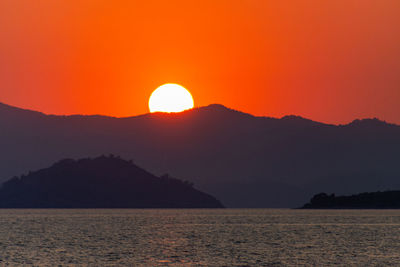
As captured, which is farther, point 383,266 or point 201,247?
point 201,247

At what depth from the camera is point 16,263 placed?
10381cm

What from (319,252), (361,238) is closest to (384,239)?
(361,238)

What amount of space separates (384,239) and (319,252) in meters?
40.1

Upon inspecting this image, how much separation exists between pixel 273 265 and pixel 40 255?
126 ft

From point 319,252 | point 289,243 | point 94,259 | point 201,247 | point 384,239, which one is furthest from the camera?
point 384,239

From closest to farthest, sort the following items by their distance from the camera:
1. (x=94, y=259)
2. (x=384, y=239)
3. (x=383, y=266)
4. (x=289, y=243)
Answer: (x=383, y=266)
(x=94, y=259)
(x=289, y=243)
(x=384, y=239)

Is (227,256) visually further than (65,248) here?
No

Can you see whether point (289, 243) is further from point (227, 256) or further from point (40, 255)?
point (40, 255)

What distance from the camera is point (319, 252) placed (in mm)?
125188

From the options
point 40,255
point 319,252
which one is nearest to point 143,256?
point 40,255

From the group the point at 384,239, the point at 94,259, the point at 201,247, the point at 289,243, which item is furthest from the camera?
the point at 384,239

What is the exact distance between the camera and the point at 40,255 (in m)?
117

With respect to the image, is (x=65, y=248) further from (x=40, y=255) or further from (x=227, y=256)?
(x=227, y=256)

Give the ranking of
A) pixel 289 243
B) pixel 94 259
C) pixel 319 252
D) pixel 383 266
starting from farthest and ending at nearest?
pixel 289 243 → pixel 319 252 → pixel 94 259 → pixel 383 266
